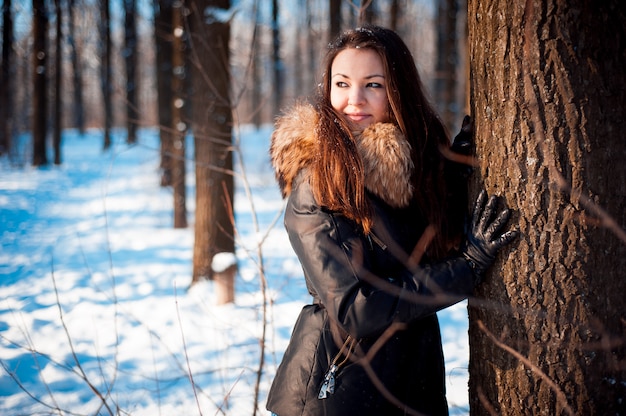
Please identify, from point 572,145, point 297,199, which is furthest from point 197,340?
point 572,145

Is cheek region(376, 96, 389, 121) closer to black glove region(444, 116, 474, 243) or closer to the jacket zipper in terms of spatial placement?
black glove region(444, 116, 474, 243)

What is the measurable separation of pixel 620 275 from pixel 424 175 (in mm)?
717

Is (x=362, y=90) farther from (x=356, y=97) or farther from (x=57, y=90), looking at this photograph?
(x=57, y=90)

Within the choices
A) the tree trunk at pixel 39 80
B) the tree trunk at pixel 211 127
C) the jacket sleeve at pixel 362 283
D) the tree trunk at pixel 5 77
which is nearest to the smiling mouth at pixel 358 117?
the jacket sleeve at pixel 362 283

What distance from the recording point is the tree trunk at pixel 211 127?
14.8 feet

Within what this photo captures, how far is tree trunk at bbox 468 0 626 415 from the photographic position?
4.26 ft

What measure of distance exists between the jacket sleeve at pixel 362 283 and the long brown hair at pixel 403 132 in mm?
88

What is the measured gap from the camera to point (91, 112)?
4147 cm

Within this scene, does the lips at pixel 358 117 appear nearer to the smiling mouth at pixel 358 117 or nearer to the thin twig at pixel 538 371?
the smiling mouth at pixel 358 117

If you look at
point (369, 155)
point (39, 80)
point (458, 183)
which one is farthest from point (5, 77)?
point (458, 183)

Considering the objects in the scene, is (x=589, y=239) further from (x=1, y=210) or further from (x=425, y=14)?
(x=425, y=14)

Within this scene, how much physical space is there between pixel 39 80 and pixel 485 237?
46.8 ft

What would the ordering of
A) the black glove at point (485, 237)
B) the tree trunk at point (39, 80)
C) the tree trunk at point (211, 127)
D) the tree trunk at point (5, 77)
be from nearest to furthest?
the black glove at point (485, 237) < the tree trunk at point (211, 127) < the tree trunk at point (39, 80) < the tree trunk at point (5, 77)

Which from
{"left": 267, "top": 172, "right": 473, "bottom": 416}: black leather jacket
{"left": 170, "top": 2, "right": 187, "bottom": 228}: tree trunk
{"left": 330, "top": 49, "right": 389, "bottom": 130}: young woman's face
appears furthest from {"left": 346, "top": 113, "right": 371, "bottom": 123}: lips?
{"left": 170, "top": 2, "right": 187, "bottom": 228}: tree trunk
